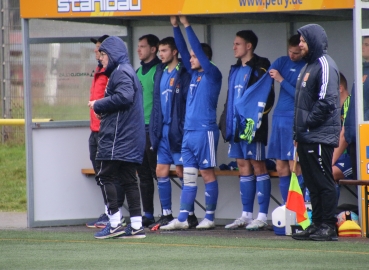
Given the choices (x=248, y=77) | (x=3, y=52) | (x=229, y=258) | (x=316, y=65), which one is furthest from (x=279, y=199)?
(x=3, y=52)

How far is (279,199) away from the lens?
1051cm

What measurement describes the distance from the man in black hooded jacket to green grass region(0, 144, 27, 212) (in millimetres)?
5093

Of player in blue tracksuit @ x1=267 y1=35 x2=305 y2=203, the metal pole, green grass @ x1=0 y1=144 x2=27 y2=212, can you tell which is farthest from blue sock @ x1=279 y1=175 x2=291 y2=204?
green grass @ x1=0 y1=144 x2=27 y2=212

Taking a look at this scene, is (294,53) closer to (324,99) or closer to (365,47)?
(365,47)

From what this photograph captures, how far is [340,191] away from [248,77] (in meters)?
1.55

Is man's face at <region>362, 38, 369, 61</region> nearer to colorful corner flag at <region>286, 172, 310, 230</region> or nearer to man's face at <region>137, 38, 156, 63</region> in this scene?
colorful corner flag at <region>286, 172, 310, 230</region>

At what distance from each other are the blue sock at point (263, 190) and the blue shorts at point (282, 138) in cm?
30

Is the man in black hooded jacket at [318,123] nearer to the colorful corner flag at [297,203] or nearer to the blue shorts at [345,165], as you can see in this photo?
the colorful corner flag at [297,203]

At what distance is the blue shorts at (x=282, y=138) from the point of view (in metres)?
9.61

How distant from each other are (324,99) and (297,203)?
1.03 m

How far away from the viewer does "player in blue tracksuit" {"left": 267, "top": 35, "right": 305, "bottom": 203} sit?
9.61 meters

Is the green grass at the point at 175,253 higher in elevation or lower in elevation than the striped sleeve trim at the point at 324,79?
lower

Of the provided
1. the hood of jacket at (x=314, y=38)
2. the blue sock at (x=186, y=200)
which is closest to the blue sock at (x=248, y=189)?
the blue sock at (x=186, y=200)

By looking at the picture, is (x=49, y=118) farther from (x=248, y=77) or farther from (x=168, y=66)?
(x=248, y=77)
